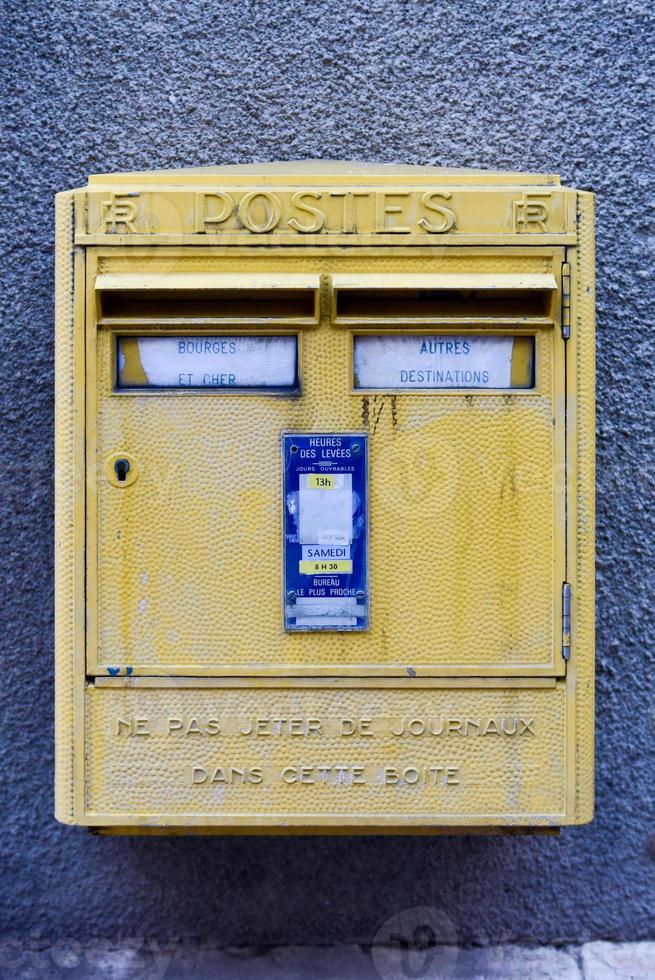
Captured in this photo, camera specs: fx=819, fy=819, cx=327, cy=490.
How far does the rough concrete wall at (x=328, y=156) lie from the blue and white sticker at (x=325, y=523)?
89 centimetres

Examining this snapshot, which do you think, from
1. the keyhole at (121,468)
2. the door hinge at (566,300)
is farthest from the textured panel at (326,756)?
the door hinge at (566,300)

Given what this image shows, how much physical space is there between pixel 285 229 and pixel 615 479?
45.6 inches

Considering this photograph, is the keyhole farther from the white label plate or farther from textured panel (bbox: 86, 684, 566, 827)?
textured panel (bbox: 86, 684, 566, 827)

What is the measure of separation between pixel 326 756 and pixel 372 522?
19.4 inches

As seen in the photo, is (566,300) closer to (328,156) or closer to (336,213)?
(336,213)

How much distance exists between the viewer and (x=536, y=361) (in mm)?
1627

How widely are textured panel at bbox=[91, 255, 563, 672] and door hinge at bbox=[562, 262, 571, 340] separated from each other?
0.03 metres

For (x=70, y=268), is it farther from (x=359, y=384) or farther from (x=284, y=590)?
(x=284, y=590)

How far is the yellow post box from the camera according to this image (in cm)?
163

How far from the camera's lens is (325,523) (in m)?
1.63

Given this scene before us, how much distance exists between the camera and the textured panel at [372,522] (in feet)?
5.34

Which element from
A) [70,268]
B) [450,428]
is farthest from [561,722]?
[70,268]

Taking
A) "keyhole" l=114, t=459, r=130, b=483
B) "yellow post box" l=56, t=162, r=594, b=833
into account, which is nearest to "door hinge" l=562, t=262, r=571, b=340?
"yellow post box" l=56, t=162, r=594, b=833

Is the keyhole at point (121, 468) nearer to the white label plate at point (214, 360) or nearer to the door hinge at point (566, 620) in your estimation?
the white label plate at point (214, 360)
